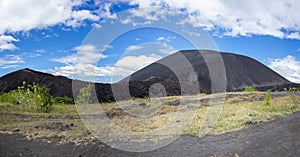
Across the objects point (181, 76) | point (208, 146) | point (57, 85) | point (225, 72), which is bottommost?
point (208, 146)

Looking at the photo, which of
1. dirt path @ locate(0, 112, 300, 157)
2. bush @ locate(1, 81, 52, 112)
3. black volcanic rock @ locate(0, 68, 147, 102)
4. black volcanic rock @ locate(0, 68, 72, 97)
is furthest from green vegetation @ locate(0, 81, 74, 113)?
black volcanic rock @ locate(0, 68, 72, 97)

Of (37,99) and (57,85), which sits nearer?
(37,99)

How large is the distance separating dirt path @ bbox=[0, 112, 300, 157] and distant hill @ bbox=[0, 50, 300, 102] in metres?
16.9

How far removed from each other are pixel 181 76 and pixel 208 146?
46.1m

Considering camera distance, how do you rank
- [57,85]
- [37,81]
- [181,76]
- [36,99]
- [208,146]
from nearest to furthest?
[208,146] < [36,99] < [57,85] < [37,81] < [181,76]

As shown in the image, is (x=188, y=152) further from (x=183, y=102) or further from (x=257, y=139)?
Result: (x=183, y=102)

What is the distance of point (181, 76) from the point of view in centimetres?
5481

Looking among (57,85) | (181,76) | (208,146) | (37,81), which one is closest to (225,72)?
(181,76)

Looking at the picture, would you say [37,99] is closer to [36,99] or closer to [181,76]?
[36,99]

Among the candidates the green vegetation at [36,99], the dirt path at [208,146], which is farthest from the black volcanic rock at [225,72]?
the dirt path at [208,146]

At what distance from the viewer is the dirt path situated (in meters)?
8.28

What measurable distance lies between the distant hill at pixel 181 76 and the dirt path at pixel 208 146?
16.9m

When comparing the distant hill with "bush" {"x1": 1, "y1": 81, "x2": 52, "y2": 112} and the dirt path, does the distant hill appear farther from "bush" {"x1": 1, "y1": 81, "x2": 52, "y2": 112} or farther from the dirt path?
the dirt path

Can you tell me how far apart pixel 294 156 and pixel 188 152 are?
2.81 metres
